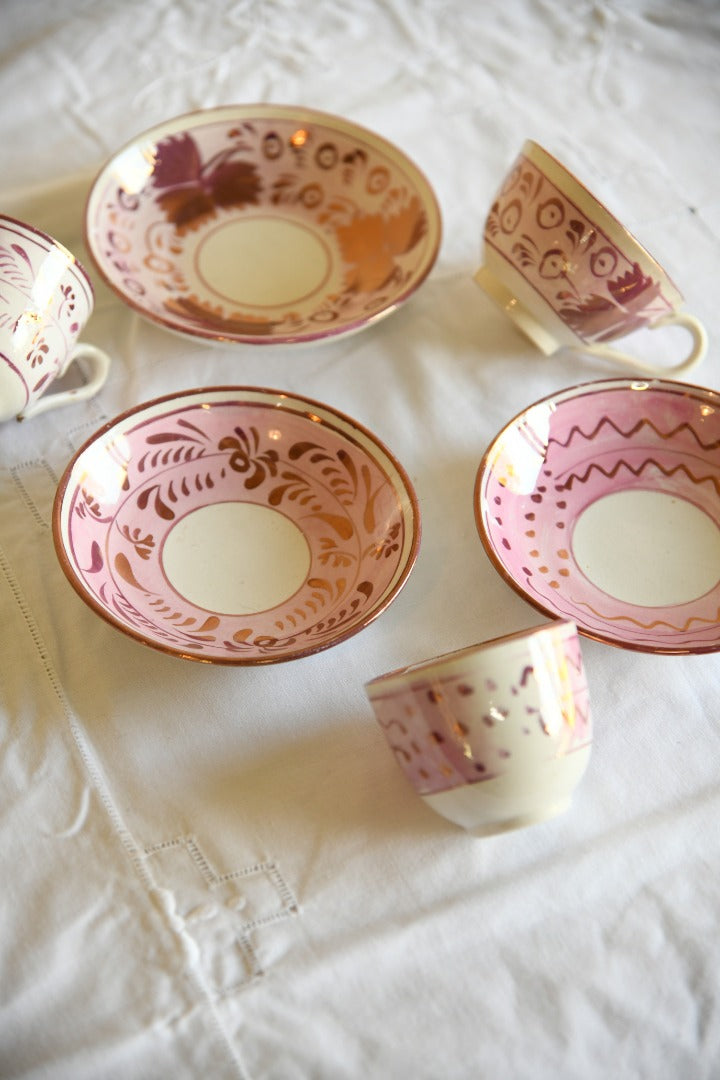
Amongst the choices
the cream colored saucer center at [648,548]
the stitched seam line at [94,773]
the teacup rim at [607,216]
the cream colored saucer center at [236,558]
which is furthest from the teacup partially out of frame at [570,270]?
the stitched seam line at [94,773]

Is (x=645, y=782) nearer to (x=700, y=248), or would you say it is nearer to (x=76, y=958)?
(x=76, y=958)

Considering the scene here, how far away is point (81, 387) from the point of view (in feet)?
2.62

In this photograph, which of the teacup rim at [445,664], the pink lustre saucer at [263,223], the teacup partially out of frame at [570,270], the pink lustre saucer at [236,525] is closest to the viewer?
the teacup rim at [445,664]

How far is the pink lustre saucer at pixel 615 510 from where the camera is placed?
0.68 m

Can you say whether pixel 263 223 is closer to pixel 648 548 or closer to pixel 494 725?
pixel 648 548

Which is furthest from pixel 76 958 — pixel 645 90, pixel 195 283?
pixel 645 90

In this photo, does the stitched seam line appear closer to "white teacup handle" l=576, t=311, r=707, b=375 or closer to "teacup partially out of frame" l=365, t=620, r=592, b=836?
"teacup partially out of frame" l=365, t=620, r=592, b=836

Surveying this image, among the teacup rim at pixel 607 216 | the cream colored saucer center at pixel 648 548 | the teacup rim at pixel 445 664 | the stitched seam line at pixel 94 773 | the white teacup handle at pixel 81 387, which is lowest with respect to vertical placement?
the stitched seam line at pixel 94 773

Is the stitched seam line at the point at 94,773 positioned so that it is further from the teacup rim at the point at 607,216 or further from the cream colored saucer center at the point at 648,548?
the teacup rim at the point at 607,216

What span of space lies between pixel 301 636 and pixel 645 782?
0.72 feet

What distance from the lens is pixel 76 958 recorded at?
0.54 meters

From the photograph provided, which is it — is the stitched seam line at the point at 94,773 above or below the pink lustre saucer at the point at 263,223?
below

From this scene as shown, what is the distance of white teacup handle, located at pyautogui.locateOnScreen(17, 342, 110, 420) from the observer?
0.76 m

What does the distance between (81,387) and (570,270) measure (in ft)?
1.22
